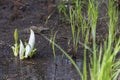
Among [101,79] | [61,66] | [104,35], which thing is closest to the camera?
[101,79]

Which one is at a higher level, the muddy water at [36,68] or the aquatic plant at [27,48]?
the aquatic plant at [27,48]

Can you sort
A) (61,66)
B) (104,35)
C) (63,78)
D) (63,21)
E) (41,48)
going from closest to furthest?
(63,78)
(61,66)
(41,48)
(104,35)
(63,21)

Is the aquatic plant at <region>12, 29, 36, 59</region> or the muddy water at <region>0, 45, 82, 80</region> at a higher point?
the aquatic plant at <region>12, 29, 36, 59</region>

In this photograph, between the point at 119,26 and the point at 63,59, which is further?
the point at 119,26

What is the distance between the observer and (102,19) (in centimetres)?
436

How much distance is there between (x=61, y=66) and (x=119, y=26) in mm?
1237

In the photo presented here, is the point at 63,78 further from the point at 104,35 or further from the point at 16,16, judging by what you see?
the point at 16,16

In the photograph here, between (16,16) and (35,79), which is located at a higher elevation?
(16,16)

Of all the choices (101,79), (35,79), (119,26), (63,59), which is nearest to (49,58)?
(63,59)

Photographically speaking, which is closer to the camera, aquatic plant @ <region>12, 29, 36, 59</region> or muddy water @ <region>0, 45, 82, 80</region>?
muddy water @ <region>0, 45, 82, 80</region>

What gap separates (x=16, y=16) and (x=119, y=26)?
1249 mm

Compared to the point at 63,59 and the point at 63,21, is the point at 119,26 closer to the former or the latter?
the point at 63,21

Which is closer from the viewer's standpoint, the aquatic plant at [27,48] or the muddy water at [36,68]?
the muddy water at [36,68]

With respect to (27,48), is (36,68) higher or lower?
lower
